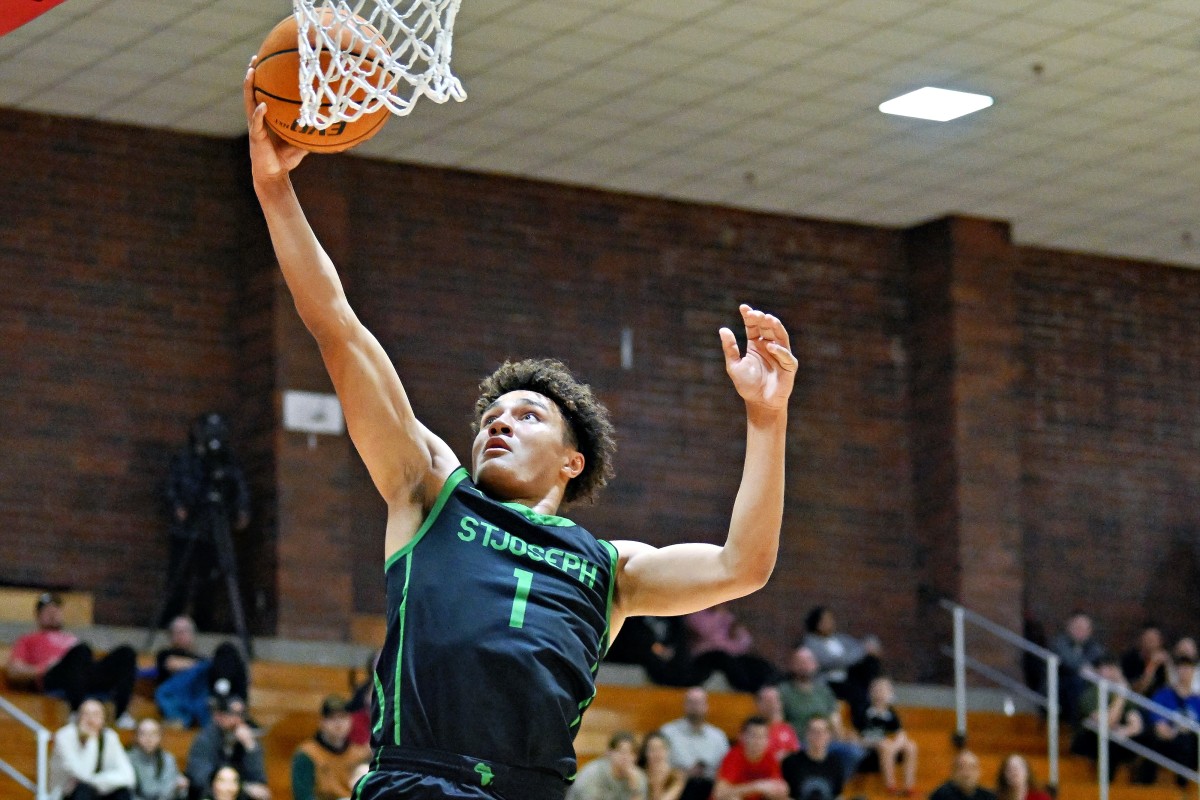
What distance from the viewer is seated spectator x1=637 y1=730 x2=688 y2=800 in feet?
46.9

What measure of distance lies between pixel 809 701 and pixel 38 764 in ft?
19.1

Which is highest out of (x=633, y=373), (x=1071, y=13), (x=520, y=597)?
(x=1071, y=13)

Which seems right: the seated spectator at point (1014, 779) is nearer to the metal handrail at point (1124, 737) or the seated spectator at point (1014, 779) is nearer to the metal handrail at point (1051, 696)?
the metal handrail at point (1051, 696)

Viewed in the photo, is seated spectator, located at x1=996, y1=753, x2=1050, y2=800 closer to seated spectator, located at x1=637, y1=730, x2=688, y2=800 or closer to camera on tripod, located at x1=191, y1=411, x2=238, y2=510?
seated spectator, located at x1=637, y1=730, x2=688, y2=800

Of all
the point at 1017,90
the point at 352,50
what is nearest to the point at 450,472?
the point at 352,50

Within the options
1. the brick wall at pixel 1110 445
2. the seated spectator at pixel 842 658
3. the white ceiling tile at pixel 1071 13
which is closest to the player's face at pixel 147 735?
the seated spectator at pixel 842 658

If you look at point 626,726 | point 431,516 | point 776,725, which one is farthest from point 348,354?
point 626,726

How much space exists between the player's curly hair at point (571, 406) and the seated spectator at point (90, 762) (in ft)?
27.2

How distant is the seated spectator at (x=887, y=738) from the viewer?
1588 centimetres

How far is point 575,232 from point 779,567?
3416 mm

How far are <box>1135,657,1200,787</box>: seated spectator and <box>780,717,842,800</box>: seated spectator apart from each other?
3.94 meters

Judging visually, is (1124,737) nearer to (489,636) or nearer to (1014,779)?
(1014,779)

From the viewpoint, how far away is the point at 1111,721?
17391 millimetres

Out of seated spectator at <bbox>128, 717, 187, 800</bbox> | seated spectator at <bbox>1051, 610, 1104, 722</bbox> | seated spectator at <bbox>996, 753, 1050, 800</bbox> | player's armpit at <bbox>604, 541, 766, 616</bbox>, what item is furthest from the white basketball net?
seated spectator at <bbox>1051, 610, 1104, 722</bbox>
